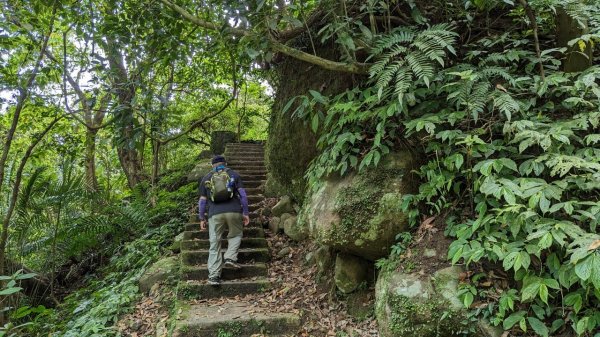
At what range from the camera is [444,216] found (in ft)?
11.5

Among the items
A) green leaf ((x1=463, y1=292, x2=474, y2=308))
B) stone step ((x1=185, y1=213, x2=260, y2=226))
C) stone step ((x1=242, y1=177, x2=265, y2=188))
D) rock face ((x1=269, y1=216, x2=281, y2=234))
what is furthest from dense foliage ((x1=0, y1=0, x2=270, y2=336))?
green leaf ((x1=463, y1=292, x2=474, y2=308))

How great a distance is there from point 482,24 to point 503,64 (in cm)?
90

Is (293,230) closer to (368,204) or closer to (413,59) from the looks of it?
(368,204)

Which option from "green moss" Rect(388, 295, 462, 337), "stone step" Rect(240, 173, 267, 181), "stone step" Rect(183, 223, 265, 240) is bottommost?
"green moss" Rect(388, 295, 462, 337)

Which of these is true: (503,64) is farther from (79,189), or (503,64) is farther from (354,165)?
(79,189)

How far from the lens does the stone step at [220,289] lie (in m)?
5.05

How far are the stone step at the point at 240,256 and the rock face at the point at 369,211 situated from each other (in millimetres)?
2056

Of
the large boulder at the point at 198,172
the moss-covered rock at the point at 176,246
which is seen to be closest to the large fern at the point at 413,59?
the moss-covered rock at the point at 176,246

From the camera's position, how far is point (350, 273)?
172 inches

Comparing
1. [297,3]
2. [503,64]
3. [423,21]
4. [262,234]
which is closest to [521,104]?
[503,64]

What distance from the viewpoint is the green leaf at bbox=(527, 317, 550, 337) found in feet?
7.96

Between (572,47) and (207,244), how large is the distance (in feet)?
19.2

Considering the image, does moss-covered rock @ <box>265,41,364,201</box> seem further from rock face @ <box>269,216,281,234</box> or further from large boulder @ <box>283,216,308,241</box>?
rock face @ <box>269,216,281,234</box>

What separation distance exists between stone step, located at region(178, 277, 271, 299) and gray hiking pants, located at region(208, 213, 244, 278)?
187 mm
